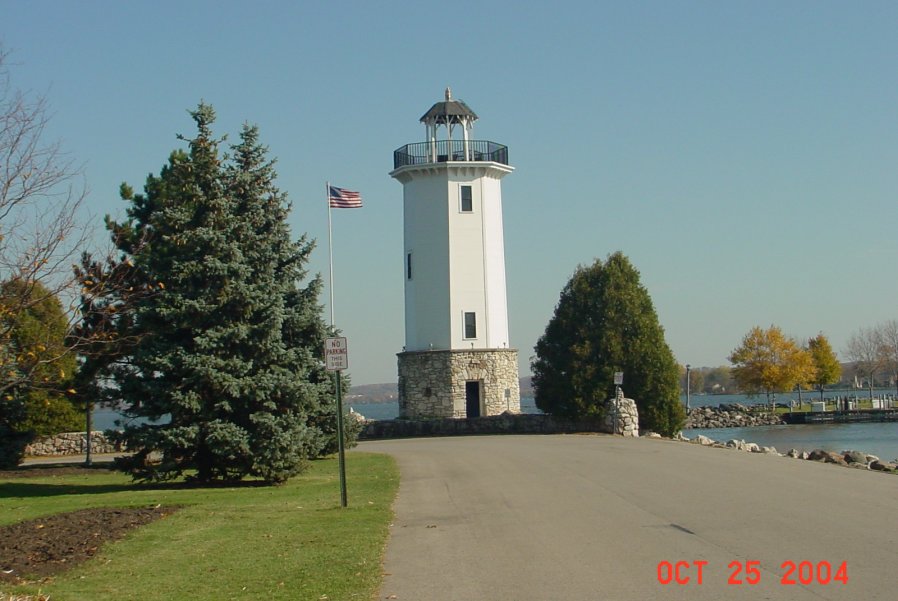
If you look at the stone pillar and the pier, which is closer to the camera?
the stone pillar

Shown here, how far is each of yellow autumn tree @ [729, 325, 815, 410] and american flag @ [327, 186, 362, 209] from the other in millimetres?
49802

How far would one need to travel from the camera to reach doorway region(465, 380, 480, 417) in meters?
45.9

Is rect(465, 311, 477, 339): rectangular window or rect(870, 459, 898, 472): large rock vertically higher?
rect(465, 311, 477, 339): rectangular window

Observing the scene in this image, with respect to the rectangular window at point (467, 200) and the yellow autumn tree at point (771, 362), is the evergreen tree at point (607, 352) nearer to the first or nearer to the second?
the rectangular window at point (467, 200)

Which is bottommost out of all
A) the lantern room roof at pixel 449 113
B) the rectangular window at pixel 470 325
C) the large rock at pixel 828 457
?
the large rock at pixel 828 457

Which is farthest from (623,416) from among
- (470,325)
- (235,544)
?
(235,544)

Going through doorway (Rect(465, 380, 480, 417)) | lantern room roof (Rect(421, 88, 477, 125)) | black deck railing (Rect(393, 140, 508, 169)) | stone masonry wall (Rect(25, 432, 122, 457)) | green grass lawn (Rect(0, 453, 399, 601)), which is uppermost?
lantern room roof (Rect(421, 88, 477, 125))

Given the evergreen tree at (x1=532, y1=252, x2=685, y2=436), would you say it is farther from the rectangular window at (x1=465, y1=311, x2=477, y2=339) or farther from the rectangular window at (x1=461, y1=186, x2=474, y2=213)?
the rectangular window at (x1=461, y1=186, x2=474, y2=213)

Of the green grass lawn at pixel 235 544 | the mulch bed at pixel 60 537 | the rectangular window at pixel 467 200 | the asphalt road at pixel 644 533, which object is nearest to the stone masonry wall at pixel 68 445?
the green grass lawn at pixel 235 544

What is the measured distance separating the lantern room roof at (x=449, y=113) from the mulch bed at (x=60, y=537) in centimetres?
3349

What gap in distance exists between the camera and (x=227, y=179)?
2306cm

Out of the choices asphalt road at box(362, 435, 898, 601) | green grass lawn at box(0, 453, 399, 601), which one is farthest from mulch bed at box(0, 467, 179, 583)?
asphalt road at box(362, 435, 898, 601)

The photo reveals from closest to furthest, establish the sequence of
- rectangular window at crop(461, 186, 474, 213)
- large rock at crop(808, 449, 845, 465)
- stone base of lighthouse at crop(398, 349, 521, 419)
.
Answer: large rock at crop(808, 449, 845, 465) < stone base of lighthouse at crop(398, 349, 521, 419) < rectangular window at crop(461, 186, 474, 213)

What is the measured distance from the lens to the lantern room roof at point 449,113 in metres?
47.6
